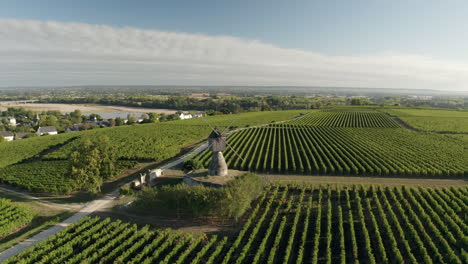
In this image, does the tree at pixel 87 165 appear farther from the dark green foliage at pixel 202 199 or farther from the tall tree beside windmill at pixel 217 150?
the tall tree beside windmill at pixel 217 150

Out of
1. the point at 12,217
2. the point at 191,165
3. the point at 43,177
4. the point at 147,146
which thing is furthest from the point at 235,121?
the point at 12,217

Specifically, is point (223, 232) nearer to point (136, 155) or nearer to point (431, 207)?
point (431, 207)

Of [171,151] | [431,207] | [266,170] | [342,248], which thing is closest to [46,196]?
[171,151]

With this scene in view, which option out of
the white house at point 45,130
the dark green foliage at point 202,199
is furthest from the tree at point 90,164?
the white house at point 45,130

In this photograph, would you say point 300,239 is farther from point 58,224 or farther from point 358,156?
point 358,156

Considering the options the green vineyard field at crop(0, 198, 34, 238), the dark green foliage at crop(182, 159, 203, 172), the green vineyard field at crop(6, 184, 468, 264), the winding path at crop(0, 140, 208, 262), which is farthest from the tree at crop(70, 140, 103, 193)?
the dark green foliage at crop(182, 159, 203, 172)
